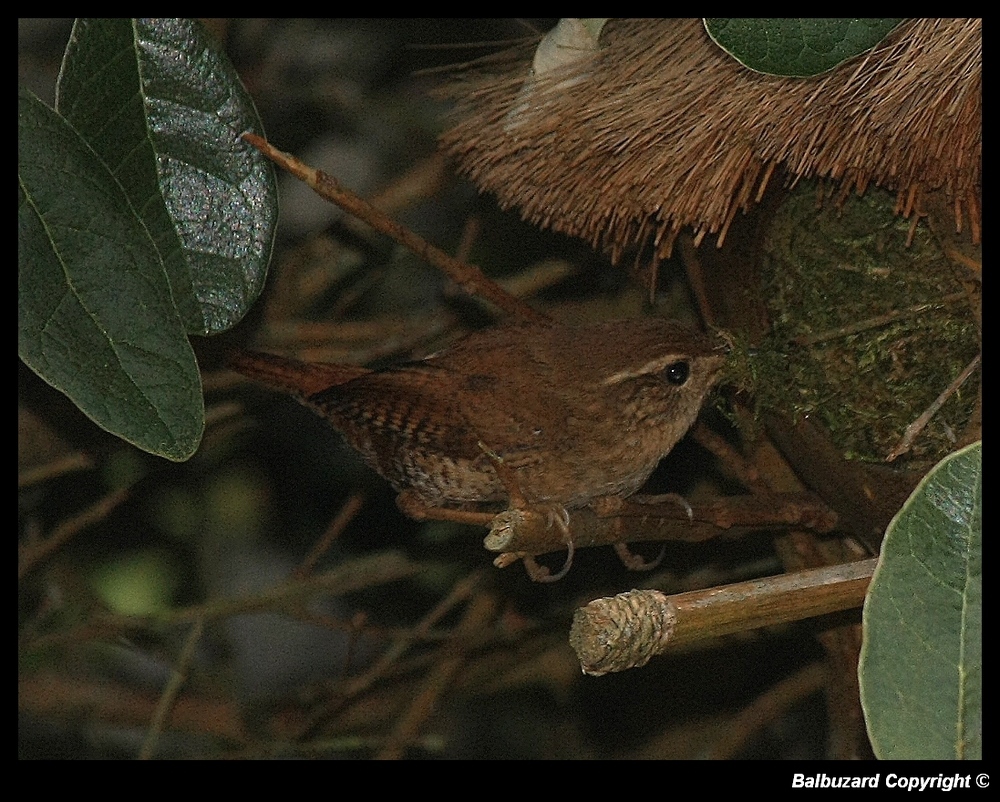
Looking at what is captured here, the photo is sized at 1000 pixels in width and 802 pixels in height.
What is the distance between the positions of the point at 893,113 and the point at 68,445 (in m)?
1.76

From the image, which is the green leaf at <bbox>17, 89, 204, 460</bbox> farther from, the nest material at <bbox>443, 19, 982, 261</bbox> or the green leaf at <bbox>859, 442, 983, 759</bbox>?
the green leaf at <bbox>859, 442, 983, 759</bbox>

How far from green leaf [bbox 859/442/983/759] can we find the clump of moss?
596 millimetres

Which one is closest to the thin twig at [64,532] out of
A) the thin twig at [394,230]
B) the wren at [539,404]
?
the wren at [539,404]

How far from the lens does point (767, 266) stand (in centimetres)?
201

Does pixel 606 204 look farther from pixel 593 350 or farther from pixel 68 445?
pixel 68 445

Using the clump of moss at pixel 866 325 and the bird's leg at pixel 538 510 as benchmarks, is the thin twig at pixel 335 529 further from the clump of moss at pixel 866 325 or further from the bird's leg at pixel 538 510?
the clump of moss at pixel 866 325

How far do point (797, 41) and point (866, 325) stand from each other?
57 cm

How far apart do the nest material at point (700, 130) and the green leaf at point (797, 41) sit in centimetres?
9

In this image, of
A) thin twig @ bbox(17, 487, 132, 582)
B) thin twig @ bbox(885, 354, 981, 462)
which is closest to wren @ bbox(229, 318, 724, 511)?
thin twig @ bbox(885, 354, 981, 462)

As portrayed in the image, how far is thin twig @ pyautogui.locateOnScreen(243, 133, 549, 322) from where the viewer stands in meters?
1.74

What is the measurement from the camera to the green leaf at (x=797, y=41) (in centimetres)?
149

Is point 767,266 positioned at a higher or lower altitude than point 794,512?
higher

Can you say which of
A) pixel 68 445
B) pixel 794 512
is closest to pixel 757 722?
pixel 794 512
